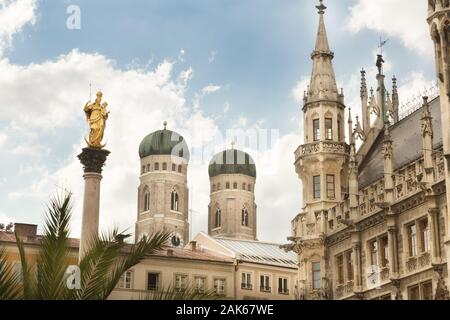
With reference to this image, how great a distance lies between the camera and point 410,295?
148 feet

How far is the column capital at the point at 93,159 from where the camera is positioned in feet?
147

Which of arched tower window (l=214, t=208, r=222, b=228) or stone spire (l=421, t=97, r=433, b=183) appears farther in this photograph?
arched tower window (l=214, t=208, r=222, b=228)

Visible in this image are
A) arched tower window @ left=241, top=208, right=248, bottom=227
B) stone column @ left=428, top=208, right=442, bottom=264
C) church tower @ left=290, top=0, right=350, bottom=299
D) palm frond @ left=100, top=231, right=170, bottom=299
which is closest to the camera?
palm frond @ left=100, top=231, right=170, bottom=299

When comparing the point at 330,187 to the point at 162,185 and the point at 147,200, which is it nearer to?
the point at 162,185

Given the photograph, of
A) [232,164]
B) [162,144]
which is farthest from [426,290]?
[232,164]

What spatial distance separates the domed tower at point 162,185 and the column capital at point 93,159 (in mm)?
125701

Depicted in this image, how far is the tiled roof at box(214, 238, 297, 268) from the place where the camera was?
298 feet

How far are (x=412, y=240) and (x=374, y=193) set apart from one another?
4.42 meters

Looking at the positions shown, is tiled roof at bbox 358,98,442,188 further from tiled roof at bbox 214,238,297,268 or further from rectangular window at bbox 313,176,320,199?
tiled roof at bbox 214,238,297,268

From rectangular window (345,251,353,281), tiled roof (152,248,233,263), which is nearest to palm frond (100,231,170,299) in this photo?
rectangular window (345,251,353,281)

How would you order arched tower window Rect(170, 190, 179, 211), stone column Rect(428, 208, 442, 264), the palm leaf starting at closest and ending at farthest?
the palm leaf → stone column Rect(428, 208, 442, 264) → arched tower window Rect(170, 190, 179, 211)

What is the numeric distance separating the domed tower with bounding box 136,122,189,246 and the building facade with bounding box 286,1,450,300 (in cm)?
11321

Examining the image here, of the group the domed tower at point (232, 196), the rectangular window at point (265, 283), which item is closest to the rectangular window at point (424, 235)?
the rectangular window at point (265, 283)

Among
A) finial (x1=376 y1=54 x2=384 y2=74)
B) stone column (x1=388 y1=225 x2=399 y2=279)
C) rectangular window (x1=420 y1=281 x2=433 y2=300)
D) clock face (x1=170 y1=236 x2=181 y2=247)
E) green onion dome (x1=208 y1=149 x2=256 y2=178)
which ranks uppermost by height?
green onion dome (x1=208 y1=149 x2=256 y2=178)
